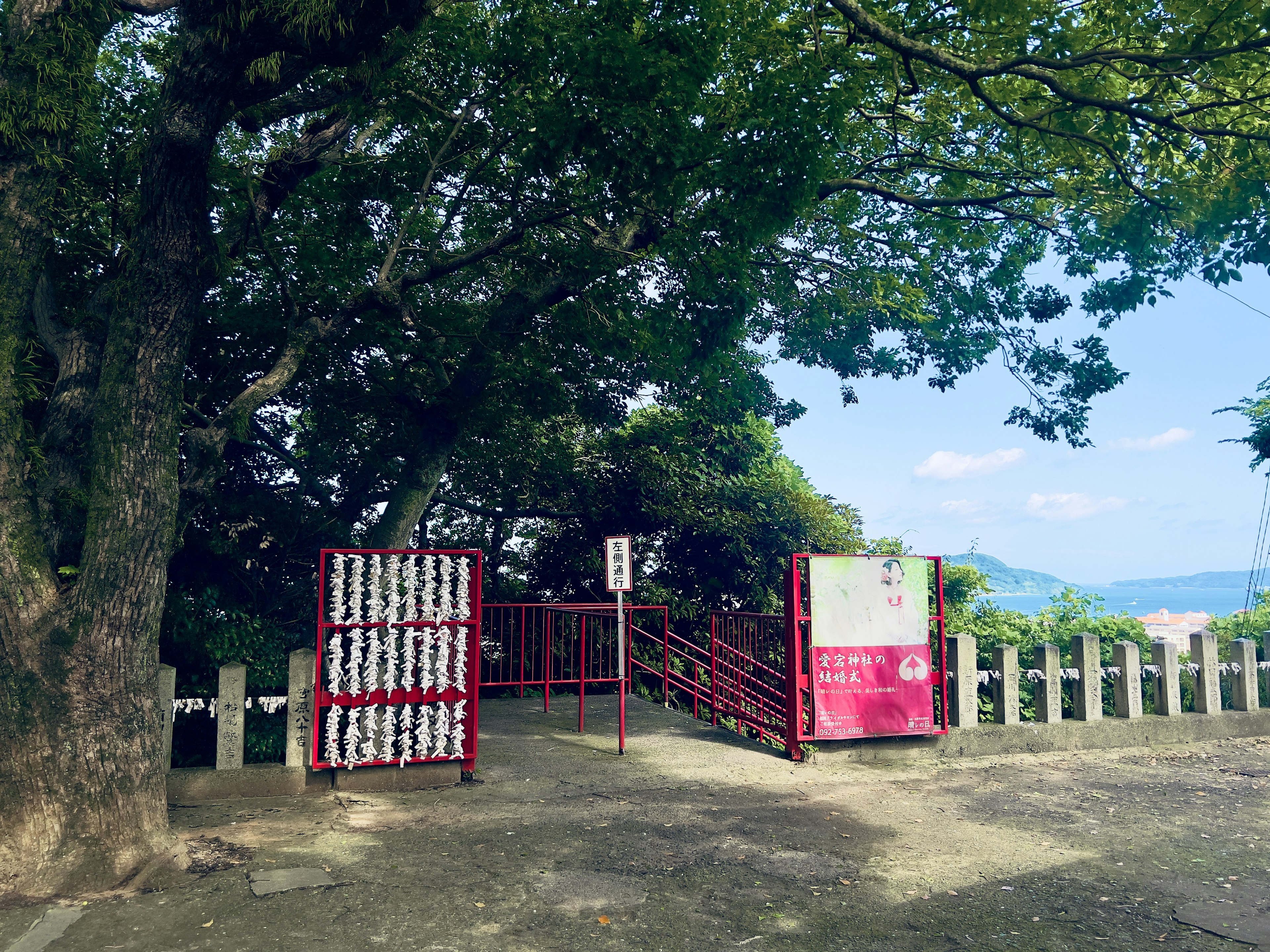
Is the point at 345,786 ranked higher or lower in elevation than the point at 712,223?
lower

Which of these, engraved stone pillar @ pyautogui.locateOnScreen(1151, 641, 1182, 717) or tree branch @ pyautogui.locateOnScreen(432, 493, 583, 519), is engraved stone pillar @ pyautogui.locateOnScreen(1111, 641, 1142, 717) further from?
tree branch @ pyautogui.locateOnScreen(432, 493, 583, 519)

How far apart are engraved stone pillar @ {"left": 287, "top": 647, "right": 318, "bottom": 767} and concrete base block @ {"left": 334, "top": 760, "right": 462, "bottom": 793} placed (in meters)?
0.35

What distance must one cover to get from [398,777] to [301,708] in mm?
1087

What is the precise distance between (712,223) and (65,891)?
8347 mm

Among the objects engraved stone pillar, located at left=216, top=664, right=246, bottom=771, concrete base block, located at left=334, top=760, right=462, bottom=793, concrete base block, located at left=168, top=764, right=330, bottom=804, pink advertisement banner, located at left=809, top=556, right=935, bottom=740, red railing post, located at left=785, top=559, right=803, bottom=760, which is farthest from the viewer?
pink advertisement banner, located at left=809, top=556, right=935, bottom=740

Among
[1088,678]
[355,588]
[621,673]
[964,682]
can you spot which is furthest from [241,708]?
[1088,678]

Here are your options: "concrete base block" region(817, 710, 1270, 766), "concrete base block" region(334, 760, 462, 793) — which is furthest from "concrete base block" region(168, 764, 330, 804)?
"concrete base block" region(817, 710, 1270, 766)

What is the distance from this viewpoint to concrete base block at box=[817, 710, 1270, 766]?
28.6ft

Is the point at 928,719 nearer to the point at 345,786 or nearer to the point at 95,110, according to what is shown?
the point at 345,786

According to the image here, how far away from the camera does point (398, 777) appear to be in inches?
293

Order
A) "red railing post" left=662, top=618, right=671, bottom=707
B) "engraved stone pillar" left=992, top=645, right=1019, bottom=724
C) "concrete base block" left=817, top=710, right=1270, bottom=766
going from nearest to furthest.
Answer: "concrete base block" left=817, top=710, right=1270, bottom=766
"engraved stone pillar" left=992, top=645, right=1019, bottom=724
"red railing post" left=662, top=618, right=671, bottom=707

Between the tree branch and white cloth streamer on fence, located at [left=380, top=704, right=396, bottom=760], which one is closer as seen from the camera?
white cloth streamer on fence, located at [left=380, top=704, right=396, bottom=760]

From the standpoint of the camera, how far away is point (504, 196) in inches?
456

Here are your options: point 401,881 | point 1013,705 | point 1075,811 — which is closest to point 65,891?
point 401,881
